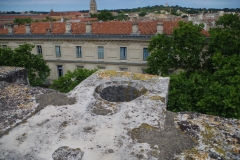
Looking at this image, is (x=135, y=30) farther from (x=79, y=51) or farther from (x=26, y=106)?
→ (x=26, y=106)

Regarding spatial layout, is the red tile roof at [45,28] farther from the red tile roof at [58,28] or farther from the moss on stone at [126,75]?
the moss on stone at [126,75]

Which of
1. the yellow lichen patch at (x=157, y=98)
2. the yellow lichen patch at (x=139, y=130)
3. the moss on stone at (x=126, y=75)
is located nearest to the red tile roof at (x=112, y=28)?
the moss on stone at (x=126, y=75)

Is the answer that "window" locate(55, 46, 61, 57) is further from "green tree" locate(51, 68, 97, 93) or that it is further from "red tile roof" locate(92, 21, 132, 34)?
"green tree" locate(51, 68, 97, 93)

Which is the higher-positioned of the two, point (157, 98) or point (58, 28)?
point (58, 28)

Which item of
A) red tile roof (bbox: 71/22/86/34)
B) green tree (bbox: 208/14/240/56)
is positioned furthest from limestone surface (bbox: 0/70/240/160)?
red tile roof (bbox: 71/22/86/34)

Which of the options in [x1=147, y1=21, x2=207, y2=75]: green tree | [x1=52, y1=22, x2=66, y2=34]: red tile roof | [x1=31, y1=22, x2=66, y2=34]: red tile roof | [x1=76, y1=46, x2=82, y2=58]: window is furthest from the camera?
[x1=31, y1=22, x2=66, y2=34]: red tile roof

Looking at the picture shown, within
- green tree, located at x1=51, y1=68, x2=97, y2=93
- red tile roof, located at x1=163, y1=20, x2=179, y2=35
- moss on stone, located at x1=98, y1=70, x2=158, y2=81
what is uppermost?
red tile roof, located at x1=163, y1=20, x2=179, y2=35

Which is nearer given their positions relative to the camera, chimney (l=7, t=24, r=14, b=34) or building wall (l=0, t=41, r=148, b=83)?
building wall (l=0, t=41, r=148, b=83)

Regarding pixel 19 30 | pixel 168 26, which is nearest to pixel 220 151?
pixel 168 26
